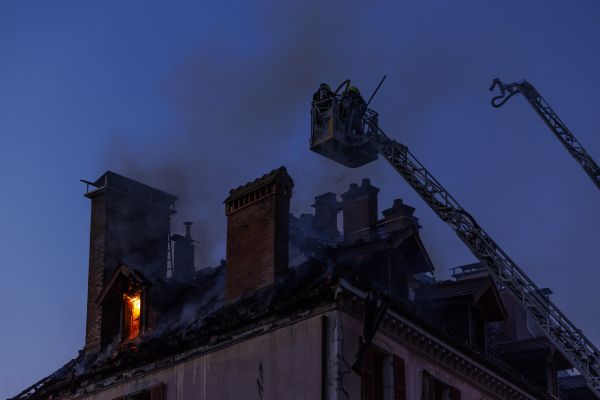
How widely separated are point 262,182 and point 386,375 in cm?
659

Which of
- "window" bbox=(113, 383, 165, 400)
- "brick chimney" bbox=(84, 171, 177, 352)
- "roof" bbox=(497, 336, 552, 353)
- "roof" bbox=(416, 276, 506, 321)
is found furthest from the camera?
"brick chimney" bbox=(84, 171, 177, 352)

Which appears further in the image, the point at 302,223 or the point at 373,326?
the point at 302,223

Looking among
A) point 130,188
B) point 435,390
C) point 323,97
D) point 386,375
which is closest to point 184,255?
point 130,188

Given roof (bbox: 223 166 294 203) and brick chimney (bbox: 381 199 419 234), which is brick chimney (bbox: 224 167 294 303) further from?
brick chimney (bbox: 381 199 419 234)

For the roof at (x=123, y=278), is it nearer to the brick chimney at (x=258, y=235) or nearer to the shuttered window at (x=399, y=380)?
the brick chimney at (x=258, y=235)

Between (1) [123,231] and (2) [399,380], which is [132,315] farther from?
(2) [399,380]

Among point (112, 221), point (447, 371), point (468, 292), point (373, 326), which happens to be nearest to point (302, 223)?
point (112, 221)

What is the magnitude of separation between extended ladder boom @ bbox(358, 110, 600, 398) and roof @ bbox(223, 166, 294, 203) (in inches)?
125

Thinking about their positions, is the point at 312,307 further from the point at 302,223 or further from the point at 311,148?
the point at 302,223

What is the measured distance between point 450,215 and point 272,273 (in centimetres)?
596

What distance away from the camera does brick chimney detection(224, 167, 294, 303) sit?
95.7 ft

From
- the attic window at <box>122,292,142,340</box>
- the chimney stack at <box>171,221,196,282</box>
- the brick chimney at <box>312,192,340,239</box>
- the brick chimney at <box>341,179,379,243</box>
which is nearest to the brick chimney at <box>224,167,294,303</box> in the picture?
the attic window at <box>122,292,142,340</box>

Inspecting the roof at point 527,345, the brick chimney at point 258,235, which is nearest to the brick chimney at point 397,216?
the roof at point 527,345

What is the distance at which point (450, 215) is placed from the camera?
31969 mm
